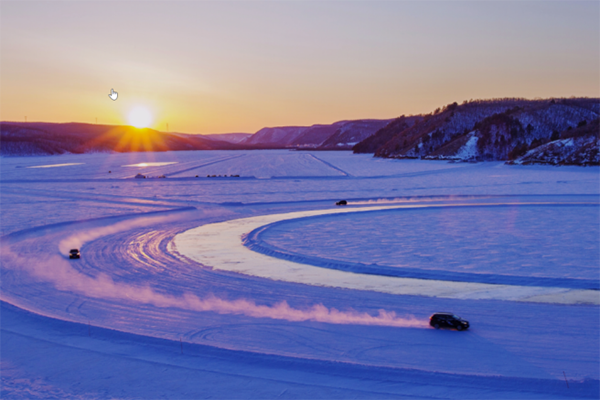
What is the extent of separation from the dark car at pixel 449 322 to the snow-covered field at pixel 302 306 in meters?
0.13

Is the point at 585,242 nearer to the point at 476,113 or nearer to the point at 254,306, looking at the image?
the point at 254,306

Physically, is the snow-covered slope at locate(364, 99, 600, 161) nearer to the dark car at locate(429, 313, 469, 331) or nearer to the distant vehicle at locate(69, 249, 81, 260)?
the distant vehicle at locate(69, 249, 81, 260)

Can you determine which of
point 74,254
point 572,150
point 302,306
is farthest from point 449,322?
point 572,150

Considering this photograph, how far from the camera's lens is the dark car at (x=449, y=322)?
28.0 feet

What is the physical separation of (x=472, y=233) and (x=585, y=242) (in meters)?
3.52

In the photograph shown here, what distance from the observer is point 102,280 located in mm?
12664

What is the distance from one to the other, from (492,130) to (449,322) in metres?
82.7

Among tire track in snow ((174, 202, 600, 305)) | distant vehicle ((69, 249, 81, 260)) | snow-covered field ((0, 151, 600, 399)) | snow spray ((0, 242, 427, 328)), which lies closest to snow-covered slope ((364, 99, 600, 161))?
snow-covered field ((0, 151, 600, 399))

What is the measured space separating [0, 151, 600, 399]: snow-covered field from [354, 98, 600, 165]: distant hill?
56340 millimetres

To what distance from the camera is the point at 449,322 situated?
8.55m

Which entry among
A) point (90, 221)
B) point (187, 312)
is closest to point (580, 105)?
point (90, 221)

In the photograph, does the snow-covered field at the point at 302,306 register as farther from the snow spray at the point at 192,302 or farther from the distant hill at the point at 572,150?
the distant hill at the point at 572,150

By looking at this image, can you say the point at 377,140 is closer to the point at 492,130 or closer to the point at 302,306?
the point at 492,130

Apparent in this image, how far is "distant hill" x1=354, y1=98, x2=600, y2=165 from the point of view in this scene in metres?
82.3
